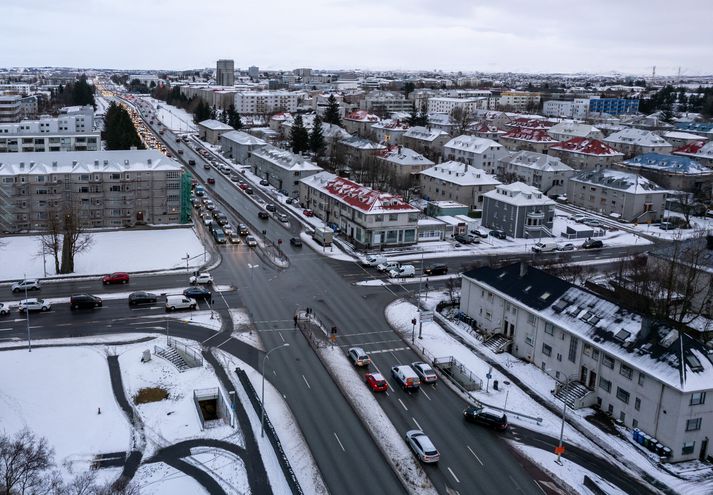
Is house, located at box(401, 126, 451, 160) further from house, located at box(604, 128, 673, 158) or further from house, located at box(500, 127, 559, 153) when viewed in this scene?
house, located at box(604, 128, 673, 158)

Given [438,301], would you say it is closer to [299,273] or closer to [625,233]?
[299,273]

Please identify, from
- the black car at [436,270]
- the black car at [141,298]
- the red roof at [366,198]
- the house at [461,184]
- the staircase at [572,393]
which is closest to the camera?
the staircase at [572,393]

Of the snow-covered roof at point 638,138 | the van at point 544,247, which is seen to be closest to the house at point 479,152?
the snow-covered roof at point 638,138

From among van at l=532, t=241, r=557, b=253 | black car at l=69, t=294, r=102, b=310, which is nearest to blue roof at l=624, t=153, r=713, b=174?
van at l=532, t=241, r=557, b=253

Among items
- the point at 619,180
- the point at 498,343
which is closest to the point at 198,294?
the point at 498,343

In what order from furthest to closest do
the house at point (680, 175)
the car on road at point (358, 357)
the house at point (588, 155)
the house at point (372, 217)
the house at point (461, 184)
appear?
1. the house at point (588, 155)
2. the house at point (680, 175)
3. the house at point (461, 184)
4. the house at point (372, 217)
5. the car on road at point (358, 357)

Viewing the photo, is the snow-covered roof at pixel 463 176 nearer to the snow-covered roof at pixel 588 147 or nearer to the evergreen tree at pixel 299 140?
the evergreen tree at pixel 299 140

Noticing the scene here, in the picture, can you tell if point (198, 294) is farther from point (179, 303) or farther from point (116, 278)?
point (116, 278)
